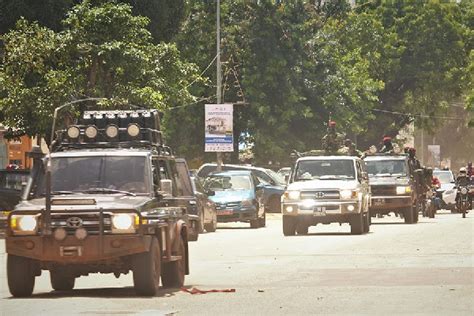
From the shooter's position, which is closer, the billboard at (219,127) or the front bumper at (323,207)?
the front bumper at (323,207)

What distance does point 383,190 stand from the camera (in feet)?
147

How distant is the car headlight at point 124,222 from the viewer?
17.3 m

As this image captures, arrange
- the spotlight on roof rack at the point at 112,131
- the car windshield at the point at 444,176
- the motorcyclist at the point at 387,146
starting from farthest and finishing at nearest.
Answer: the car windshield at the point at 444,176 < the motorcyclist at the point at 387,146 < the spotlight on roof rack at the point at 112,131

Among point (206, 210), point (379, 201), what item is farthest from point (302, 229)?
point (379, 201)

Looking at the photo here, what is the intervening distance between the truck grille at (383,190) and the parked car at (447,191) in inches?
591

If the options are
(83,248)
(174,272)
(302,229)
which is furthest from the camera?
(302,229)

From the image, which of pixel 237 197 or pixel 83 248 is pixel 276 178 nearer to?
pixel 237 197

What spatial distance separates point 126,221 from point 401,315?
3.90 meters

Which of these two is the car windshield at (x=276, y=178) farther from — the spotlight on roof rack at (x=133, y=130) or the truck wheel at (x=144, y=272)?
the truck wheel at (x=144, y=272)

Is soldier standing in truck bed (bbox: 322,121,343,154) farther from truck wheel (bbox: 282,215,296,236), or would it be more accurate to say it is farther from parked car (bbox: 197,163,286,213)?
parked car (bbox: 197,163,286,213)

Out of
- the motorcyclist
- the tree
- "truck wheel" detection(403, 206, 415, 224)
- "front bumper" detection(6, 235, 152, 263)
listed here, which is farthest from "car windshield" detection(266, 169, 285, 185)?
"front bumper" detection(6, 235, 152, 263)

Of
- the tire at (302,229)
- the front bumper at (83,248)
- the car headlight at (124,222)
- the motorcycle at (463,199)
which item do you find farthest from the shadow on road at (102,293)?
the motorcycle at (463,199)

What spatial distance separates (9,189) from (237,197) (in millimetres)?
8803

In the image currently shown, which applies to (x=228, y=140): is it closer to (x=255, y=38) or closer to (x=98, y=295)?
(x=255, y=38)
